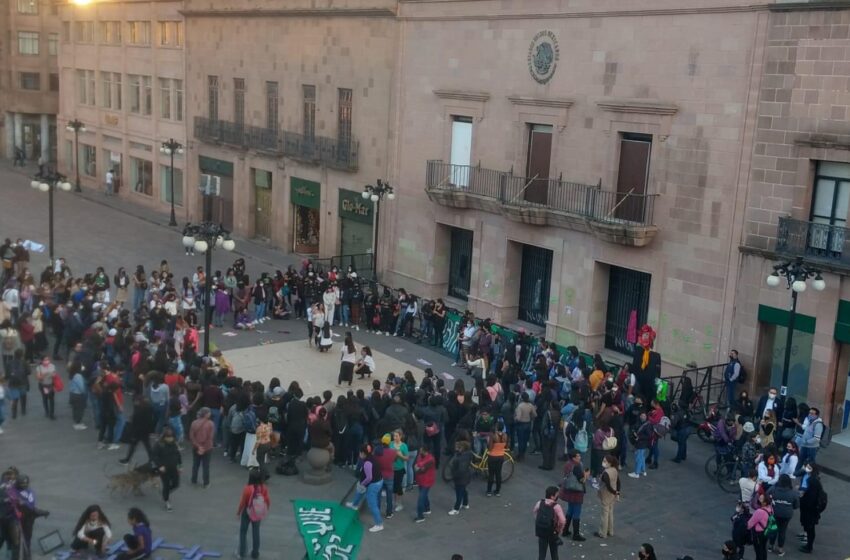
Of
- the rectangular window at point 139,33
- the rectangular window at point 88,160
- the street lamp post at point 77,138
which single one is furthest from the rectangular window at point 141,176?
the rectangular window at point 139,33

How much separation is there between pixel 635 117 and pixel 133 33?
34.7 metres

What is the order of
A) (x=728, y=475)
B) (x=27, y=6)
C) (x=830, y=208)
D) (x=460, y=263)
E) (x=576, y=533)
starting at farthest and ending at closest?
(x=27, y=6), (x=460, y=263), (x=830, y=208), (x=728, y=475), (x=576, y=533)

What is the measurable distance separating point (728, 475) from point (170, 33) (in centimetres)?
3824

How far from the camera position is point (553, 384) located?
800 inches

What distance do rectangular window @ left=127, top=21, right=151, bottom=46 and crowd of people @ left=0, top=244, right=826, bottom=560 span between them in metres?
27.7

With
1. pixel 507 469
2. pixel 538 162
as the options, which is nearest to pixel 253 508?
pixel 507 469

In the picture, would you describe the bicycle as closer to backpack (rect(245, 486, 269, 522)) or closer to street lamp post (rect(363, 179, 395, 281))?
backpack (rect(245, 486, 269, 522))

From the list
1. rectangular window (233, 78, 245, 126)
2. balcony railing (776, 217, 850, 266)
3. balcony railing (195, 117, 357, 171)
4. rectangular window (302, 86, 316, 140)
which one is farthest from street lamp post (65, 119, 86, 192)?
balcony railing (776, 217, 850, 266)

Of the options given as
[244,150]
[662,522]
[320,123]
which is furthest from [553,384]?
[244,150]

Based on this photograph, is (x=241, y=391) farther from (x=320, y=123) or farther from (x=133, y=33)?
(x=133, y=33)

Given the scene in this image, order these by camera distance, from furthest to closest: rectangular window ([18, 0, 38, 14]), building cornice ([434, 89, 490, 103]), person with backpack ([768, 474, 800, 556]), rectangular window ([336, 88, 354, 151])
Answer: rectangular window ([18, 0, 38, 14]) < rectangular window ([336, 88, 354, 151]) < building cornice ([434, 89, 490, 103]) < person with backpack ([768, 474, 800, 556])

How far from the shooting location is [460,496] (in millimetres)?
17391

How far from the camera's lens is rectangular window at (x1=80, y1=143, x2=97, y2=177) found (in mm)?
58216

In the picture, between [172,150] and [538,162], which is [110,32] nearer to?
[172,150]
